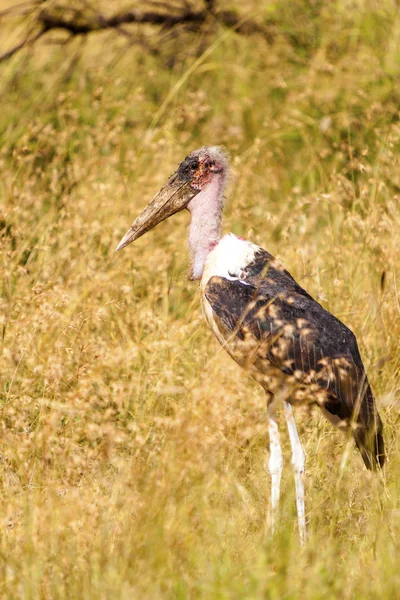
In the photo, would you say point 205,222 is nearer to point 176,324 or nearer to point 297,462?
point 176,324

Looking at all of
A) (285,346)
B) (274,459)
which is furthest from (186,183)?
(274,459)

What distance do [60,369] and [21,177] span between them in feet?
8.60

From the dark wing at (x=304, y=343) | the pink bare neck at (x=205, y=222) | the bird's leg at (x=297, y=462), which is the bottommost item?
the bird's leg at (x=297, y=462)

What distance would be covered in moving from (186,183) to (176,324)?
2.39ft

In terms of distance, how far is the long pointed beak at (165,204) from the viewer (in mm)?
4566

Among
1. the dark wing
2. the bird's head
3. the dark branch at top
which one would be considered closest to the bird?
the dark wing

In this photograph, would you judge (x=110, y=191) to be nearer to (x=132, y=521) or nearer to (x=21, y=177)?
(x=21, y=177)

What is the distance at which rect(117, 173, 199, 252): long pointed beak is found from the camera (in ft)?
15.0

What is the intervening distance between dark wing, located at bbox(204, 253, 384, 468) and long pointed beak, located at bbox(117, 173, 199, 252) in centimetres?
63

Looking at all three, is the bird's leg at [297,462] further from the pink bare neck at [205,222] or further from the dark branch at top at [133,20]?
the dark branch at top at [133,20]

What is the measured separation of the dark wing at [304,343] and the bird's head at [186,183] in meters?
0.63

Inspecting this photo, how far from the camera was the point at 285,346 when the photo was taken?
3941 mm

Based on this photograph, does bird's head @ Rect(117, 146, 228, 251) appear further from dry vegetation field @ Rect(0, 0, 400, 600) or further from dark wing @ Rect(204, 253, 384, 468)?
dark wing @ Rect(204, 253, 384, 468)

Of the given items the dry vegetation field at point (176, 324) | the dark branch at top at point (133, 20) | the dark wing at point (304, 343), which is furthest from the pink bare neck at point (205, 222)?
the dark branch at top at point (133, 20)
